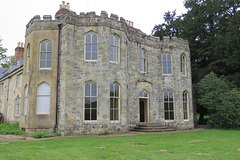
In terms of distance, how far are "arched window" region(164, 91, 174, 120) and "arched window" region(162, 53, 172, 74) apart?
2.04 meters

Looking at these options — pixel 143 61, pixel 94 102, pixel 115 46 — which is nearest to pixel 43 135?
pixel 94 102

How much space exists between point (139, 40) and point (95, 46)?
17.5 ft

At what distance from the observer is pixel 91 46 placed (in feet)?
51.1

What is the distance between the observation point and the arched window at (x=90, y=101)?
14.8 m

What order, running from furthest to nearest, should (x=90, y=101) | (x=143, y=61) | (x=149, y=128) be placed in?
(x=143, y=61)
(x=149, y=128)
(x=90, y=101)

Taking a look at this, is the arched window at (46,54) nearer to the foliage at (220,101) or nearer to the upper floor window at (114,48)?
the upper floor window at (114,48)

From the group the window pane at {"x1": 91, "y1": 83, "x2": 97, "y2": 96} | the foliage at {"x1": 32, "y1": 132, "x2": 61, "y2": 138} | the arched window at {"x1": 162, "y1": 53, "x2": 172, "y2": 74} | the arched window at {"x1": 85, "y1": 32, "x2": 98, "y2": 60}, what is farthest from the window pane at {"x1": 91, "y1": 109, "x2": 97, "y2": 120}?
the arched window at {"x1": 162, "y1": 53, "x2": 172, "y2": 74}

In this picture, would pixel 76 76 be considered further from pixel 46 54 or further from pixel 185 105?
pixel 185 105

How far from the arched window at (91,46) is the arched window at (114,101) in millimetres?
2461

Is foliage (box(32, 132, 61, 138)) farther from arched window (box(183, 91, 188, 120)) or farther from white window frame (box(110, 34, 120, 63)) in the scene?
arched window (box(183, 91, 188, 120))

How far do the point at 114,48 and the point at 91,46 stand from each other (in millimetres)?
1740

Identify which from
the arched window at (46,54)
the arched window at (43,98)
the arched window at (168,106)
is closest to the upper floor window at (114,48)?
the arched window at (46,54)

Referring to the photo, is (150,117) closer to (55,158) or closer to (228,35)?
(228,35)

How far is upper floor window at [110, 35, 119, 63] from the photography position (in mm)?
16089
